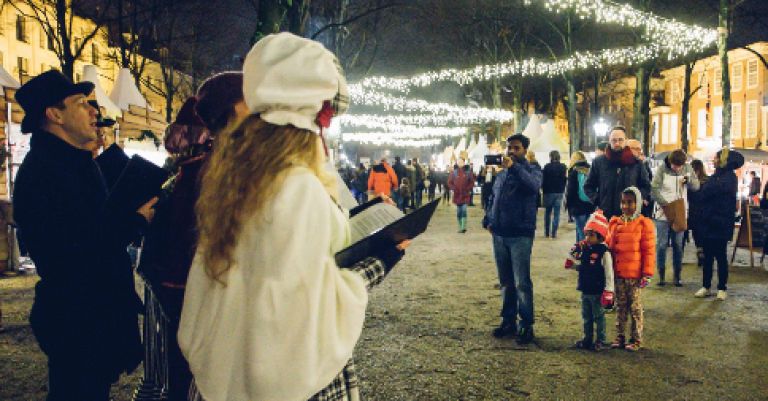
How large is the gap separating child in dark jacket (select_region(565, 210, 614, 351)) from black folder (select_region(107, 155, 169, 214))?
4.14 metres

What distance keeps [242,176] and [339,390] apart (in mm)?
752

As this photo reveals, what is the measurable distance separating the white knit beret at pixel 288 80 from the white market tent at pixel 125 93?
1492 cm

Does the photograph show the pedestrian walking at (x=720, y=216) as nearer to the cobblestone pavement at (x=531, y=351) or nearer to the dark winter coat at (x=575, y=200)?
the cobblestone pavement at (x=531, y=351)

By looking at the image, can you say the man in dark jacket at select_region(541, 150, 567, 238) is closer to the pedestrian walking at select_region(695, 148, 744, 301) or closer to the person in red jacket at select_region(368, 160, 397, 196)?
the person in red jacket at select_region(368, 160, 397, 196)

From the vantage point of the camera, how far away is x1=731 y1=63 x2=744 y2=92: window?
4497 centimetres

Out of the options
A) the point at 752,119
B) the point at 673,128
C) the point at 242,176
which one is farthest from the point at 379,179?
the point at 673,128

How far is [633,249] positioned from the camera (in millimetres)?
5777

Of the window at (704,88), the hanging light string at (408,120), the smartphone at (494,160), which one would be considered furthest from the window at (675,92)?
the smartphone at (494,160)

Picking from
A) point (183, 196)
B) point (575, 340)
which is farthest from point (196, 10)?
point (183, 196)

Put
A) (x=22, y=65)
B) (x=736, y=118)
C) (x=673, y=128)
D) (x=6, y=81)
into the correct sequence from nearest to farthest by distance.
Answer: (x=6, y=81)
(x=22, y=65)
(x=736, y=118)
(x=673, y=128)

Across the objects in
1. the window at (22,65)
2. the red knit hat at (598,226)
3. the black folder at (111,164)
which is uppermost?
the window at (22,65)

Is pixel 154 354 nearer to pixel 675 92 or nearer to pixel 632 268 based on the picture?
pixel 632 268

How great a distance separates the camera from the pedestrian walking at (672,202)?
8.85 m

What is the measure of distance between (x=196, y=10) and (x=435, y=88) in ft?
89.4
